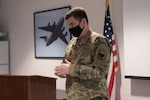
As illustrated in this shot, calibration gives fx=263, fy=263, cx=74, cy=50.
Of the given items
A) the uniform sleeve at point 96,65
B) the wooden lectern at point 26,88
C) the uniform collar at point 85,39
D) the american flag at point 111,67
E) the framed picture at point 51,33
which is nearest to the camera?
the uniform sleeve at point 96,65

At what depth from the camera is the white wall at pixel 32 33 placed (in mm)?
3467

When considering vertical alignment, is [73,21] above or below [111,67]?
above

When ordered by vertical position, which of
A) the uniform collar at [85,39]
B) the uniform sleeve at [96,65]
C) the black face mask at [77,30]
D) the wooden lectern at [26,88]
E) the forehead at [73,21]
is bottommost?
the wooden lectern at [26,88]

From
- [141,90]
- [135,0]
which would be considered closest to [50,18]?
[135,0]

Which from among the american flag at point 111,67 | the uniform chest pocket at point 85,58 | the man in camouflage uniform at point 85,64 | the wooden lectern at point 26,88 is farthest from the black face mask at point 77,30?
the american flag at point 111,67

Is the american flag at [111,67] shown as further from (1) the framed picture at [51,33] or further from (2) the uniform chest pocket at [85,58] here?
(2) the uniform chest pocket at [85,58]

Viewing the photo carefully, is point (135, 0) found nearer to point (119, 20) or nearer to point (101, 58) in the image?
point (119, 20)

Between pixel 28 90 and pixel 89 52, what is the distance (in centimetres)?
63

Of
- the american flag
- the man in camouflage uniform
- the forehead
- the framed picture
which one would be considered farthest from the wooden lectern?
the framed picture

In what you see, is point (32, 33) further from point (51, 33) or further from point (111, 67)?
point (111, 67)

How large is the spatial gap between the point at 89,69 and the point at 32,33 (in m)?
3.22

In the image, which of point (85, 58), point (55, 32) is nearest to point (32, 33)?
point (55, 32)

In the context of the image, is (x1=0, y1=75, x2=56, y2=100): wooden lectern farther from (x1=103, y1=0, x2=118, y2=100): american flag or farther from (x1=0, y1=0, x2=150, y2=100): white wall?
(x1=0, y1=0, x2=150, y2=100): white wall

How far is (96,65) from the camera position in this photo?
79.6 inches
